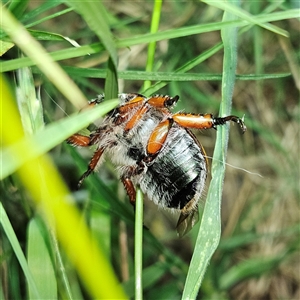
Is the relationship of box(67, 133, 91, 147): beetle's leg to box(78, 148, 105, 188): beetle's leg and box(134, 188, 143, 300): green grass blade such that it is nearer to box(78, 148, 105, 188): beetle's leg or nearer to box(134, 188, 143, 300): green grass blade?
box(78, 148, 105, 188): beetle's leg

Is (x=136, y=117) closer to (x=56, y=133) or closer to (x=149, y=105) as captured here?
(x=149, y=105)

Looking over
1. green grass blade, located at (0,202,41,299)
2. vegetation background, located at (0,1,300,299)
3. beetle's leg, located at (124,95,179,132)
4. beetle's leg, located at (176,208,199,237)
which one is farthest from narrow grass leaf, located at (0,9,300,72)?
vegetation background, located at (0,1,300,299)

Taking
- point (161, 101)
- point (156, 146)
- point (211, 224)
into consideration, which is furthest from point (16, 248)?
point (161, 101)

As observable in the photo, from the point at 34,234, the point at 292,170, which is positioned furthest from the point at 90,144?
the point at 292,170

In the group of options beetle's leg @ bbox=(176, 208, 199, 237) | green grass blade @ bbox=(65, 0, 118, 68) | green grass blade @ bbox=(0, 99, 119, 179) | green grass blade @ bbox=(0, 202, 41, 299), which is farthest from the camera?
beetle's leg @ bbox=(176, 208, 199, 237)

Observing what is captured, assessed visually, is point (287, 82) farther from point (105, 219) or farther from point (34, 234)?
point (34, 234)

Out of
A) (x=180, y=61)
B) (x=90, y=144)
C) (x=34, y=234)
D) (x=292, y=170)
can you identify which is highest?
(x=180, y=61)

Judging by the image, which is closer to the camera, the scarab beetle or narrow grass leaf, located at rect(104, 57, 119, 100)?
narrow grass leaf, located at rect(104, 57, 119, 100)
